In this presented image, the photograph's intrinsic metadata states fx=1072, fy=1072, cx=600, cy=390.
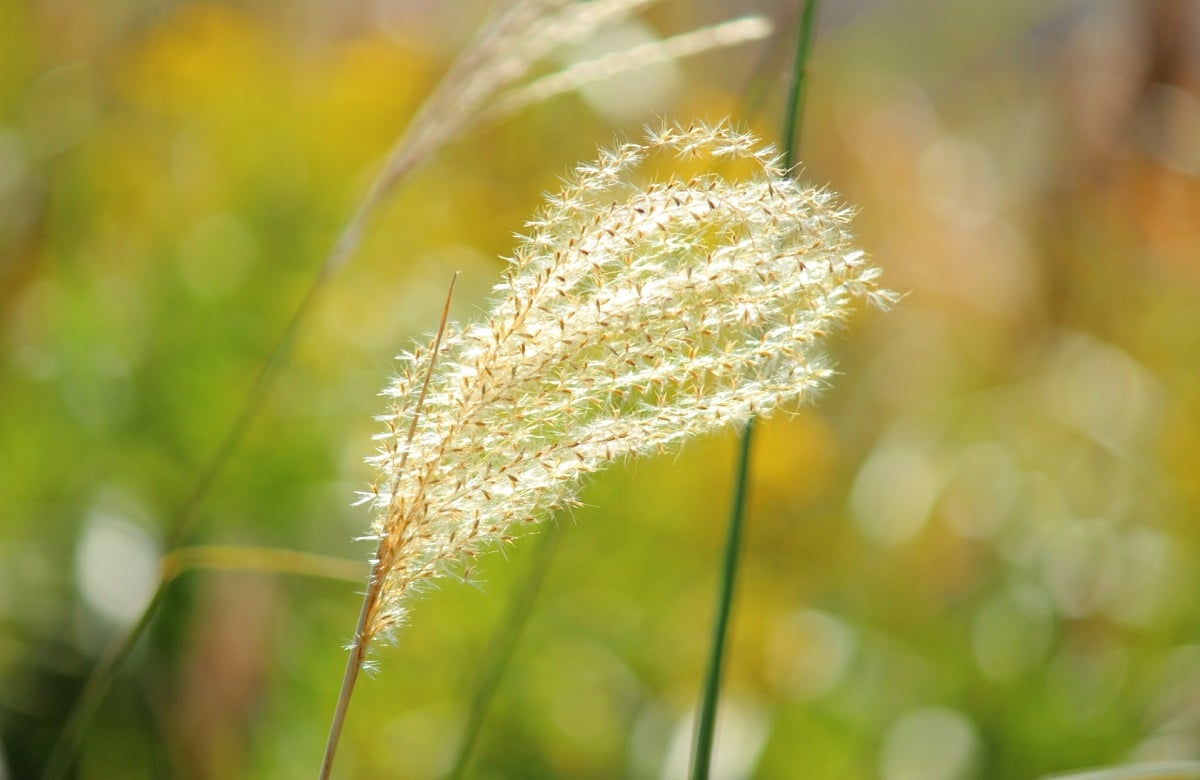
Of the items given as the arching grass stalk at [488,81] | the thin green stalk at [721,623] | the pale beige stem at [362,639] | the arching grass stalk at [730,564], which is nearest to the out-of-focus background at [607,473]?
the arching grass stalk at [488,81]

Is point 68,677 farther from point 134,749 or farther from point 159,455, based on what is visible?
point 159,455

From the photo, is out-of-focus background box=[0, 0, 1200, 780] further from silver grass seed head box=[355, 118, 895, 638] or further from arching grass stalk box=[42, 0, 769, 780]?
silver grass seed head box=[355, 118, 895, 638]

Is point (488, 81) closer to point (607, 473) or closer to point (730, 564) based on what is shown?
point (730, 564)

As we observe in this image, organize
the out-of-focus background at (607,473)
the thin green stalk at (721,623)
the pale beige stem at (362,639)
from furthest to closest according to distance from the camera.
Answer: the out-of-focus background at (607,473), the thin green stalk at (721,623), the pale beige stem at (362,639)

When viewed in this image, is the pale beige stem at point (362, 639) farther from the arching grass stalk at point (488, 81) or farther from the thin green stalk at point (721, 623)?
the arching grass stalk at point (488, 81)

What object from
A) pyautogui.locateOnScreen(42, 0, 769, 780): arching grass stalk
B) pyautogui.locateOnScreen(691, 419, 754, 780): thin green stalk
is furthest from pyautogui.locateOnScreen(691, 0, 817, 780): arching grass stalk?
pyautogui.locateOnScreen(42, 0, 769, 780): arching grass stalk

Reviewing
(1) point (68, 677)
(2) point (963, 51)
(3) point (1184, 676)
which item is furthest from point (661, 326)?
(2) point (963, 51)

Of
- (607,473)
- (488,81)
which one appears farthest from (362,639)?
(607,473)
